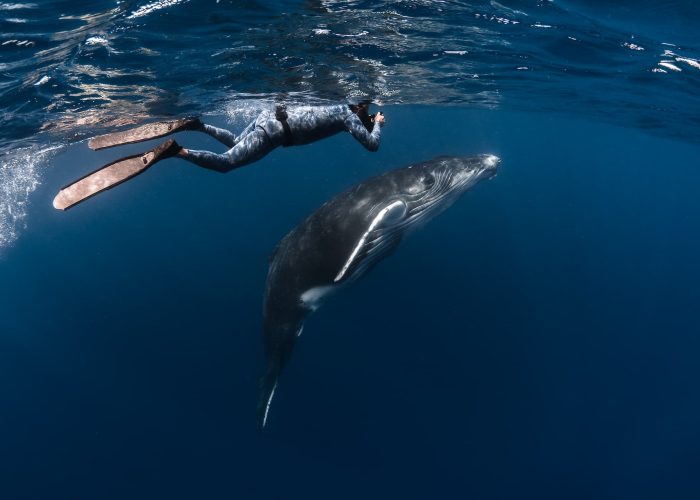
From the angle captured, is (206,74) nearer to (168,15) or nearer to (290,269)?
(168,15)

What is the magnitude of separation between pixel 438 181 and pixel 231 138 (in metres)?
3.83

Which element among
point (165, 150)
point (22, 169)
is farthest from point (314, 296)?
point (22, 169)

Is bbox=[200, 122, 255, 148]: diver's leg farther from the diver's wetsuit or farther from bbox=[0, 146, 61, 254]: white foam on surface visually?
bbox=[0, 146, 61, 254]: white foam on surface

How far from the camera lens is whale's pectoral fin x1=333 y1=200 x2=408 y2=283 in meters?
7.05

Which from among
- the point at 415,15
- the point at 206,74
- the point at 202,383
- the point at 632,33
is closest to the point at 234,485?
the point at 202,383

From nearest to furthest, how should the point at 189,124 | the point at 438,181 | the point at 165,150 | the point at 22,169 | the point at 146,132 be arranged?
the point at 165,150 → the point at 146,132 → the point at 189,124 → the point at 438,181 → the point at 22,169

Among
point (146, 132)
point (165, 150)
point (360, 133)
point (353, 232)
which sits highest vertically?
point (165, 150)

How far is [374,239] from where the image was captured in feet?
23.7

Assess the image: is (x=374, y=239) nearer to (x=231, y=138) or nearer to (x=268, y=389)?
(x=231, y=138)

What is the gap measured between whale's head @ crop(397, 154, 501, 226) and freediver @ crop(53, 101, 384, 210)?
97 cm

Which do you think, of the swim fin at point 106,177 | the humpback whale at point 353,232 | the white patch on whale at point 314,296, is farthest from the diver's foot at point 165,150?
the white patch on whale at point 314,296

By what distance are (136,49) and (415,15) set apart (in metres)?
7.27

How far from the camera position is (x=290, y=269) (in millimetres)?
7859

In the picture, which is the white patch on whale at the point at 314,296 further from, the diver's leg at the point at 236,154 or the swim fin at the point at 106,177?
the swim fin at the point at 106,177
